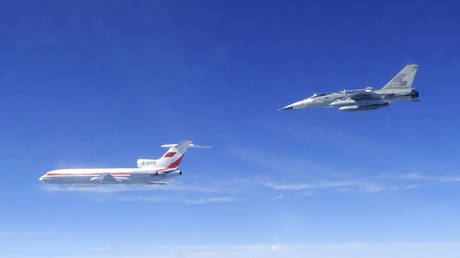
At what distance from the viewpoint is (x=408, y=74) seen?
90.7 m

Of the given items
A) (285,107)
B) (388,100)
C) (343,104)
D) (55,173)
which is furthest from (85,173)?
(388,100)

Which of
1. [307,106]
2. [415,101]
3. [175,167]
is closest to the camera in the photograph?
[415,101]

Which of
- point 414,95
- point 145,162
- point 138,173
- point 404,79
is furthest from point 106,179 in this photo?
point 414,95

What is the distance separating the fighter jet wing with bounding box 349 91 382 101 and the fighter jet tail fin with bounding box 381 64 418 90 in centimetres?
375

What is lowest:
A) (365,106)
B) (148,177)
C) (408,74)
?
(148,177)

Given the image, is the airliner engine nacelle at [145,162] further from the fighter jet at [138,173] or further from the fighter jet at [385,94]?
the fighter jet at [385,94]

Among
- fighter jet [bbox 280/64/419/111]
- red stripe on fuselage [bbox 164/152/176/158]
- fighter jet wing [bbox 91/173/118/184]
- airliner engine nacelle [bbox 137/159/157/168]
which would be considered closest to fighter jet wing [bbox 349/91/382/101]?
fighter jet [bbox 280/64/419/111]

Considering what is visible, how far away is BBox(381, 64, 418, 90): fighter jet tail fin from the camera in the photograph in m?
90.2

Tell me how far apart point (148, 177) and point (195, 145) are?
15.3 m

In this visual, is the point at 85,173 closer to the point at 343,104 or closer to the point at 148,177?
the point at 148,177

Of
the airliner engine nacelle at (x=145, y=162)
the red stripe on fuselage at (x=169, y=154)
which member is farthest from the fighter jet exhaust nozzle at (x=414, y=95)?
the airliner engine nacelle at (x=145, y=162)

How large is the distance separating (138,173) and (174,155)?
10.6 meters

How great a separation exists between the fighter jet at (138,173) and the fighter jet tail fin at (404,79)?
50860 millimetres

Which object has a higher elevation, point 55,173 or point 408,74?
point 408,74
